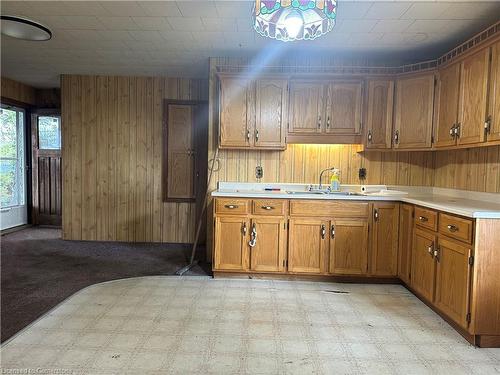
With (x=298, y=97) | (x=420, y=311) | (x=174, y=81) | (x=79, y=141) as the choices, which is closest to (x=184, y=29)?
(x=298, y=97)

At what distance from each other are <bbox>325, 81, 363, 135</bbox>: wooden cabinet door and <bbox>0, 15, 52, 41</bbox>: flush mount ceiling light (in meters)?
2.87

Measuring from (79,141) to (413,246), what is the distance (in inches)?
180

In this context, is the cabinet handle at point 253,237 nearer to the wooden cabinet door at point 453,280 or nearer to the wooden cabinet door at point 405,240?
the wooden cabinet door at point 405,240

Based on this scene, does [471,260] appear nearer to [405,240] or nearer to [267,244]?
[405,240]

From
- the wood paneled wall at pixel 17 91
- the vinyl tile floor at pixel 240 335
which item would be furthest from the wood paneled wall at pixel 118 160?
the vinyl tile floor at pixel 240 335

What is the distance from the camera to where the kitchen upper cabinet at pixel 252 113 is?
355 cm

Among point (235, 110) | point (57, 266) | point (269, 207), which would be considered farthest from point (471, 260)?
point (57, 266)

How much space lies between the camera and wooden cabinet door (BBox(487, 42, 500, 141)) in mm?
2412

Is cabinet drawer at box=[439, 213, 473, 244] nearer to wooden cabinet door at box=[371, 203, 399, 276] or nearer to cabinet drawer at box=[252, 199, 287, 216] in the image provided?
wooden cabinet door at box=[371, 203, 399, 276]

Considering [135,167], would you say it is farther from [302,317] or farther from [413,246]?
[413,246]

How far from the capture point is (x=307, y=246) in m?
3.32

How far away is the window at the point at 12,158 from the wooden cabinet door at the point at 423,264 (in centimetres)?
599

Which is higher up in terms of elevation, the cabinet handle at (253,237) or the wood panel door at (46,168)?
the wood panel door at (46,168)

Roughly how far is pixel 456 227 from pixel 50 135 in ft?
20.2
